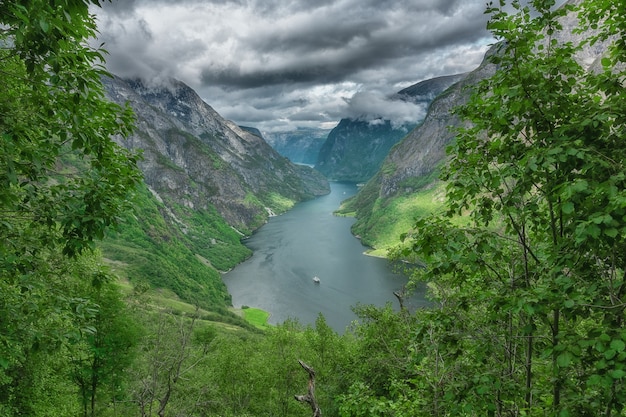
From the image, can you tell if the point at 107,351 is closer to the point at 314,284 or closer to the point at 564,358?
the point at 564,358

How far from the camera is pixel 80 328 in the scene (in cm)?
564

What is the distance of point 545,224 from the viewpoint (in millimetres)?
5789

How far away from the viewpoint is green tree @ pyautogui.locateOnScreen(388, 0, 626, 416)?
157 inches

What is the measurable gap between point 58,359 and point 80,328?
15575 millimetres

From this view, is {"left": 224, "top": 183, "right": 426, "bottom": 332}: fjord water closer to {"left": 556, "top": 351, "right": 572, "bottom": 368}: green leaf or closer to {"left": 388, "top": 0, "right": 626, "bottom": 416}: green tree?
{"left": 388, "top": 0, "right": 626, "bottom": 416}: green tree

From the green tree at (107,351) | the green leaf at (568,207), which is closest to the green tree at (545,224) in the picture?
the green leaf at (568,207)

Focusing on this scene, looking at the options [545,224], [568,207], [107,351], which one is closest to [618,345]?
[568,207]

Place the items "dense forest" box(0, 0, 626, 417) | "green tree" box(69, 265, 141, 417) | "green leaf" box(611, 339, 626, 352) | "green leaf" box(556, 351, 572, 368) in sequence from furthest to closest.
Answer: "green tree" box(69, 265, 141, 417) → "dense forest" box(0, 0, 626, 417) → "green leaf" box(556, 351, 572, 368) → "green leaf" box(611, 339, 626, 352)

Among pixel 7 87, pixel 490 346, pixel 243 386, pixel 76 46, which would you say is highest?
pixel 76 46

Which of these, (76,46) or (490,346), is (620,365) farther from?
(76,46)

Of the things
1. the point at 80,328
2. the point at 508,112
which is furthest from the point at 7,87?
the point at 508,112

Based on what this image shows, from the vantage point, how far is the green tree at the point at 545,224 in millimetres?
3979

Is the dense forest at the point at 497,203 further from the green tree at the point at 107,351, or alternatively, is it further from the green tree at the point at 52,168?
the green tree at the point at 107,351

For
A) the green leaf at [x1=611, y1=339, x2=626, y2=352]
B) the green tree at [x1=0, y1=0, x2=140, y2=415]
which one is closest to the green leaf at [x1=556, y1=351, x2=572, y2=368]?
the green leaf at [x1=611, y1=339, x2=626, y2=352]
